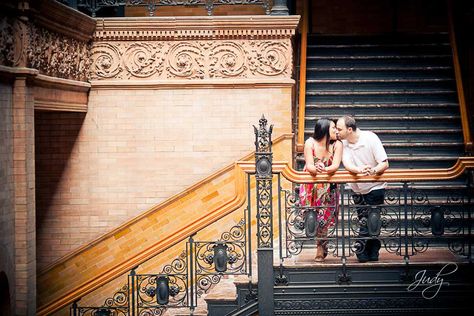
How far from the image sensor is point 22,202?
11.4 m

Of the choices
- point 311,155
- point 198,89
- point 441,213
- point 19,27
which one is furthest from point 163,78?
point 441,213

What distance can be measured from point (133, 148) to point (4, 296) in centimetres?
364

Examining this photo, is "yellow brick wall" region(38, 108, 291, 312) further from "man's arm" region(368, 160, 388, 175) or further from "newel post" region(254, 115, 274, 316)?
"man's arm" region(368, 160, 388, 175)

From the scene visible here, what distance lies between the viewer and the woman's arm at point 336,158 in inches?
409

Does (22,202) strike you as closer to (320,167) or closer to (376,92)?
(320,167)

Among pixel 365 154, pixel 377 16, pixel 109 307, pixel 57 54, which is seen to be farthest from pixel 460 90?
pixel 109 307

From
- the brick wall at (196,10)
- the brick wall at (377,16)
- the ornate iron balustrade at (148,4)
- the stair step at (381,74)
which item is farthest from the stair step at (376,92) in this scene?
the brick wall at (377,16)

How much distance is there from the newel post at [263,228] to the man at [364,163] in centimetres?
82

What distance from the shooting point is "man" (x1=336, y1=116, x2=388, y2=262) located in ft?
34.4

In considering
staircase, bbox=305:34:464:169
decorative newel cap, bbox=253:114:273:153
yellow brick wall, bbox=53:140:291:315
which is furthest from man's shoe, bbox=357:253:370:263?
staircase, bbox=305:34:464:169

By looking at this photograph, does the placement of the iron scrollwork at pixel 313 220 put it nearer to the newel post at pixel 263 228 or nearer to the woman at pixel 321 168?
the woman at pixel 321 168

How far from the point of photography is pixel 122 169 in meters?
14.2

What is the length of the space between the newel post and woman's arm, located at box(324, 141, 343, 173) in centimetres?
62
